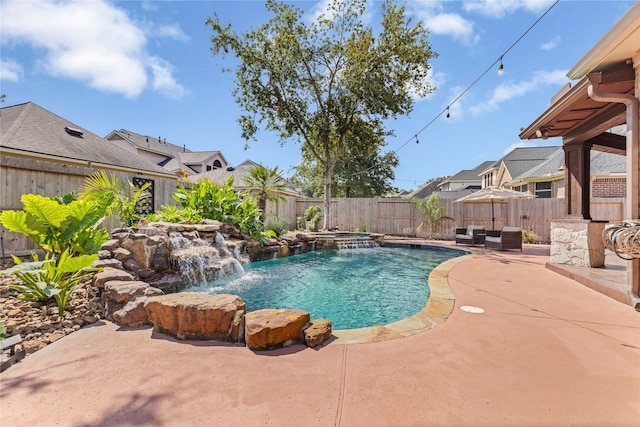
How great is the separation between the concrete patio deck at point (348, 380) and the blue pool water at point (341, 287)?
1268 mm

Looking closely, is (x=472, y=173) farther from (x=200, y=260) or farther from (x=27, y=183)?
(x=27, y=183)

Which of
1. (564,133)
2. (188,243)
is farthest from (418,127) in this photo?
(188,243)

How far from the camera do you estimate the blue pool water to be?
4051mm

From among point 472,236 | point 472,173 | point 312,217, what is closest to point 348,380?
point 472,236

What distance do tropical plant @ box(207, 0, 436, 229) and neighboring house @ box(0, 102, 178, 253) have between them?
5.77 metres

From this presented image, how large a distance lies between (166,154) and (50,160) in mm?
13245

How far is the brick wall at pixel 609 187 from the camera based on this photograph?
12188 mm

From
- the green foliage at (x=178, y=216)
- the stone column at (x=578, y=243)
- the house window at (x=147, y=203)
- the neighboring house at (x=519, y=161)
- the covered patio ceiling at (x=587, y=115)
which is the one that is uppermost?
the neighboring house at (x=519, y=161)

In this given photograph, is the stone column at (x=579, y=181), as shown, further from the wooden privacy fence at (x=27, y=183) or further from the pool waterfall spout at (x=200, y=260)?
the wooden privacy fence at (x=27, y=183)

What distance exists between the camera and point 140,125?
67.4 feet

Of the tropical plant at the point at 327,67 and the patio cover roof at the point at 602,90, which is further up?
the tropical plant at the point at 327,67

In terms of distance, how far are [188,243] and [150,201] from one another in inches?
159

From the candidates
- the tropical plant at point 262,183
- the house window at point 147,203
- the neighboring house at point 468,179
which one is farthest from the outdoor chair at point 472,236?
the neighboring house at point 468,179

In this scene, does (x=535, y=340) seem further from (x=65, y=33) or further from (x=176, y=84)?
(x=176, y=84)
